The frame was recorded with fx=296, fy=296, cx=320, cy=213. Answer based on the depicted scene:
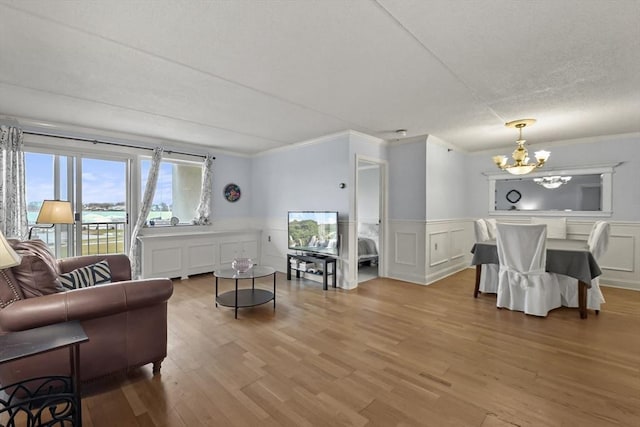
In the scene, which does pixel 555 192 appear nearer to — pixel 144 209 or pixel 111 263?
pixel 111 263

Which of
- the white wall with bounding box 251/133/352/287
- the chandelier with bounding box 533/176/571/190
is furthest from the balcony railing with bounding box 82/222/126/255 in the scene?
the chandelier with bounding box 533/176/571/190

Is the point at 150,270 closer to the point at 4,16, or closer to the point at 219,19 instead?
the point at 4,16

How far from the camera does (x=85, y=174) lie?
4.48m

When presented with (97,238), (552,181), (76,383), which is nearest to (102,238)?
(97,238)

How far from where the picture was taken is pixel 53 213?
3.01 metres

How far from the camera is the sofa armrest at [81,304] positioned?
169 cm

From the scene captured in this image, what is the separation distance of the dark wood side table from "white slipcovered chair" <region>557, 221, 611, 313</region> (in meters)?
4.69

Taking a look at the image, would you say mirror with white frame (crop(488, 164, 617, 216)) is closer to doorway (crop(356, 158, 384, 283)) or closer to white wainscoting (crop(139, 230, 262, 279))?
doorway (crop(356, 158, 384, 283))

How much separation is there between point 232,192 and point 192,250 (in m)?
1.50

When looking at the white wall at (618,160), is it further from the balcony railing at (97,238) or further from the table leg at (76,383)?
the balcony railing at (97,238)

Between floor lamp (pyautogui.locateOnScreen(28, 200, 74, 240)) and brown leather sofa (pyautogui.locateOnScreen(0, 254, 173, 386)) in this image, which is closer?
brown leather sofa (pyautogui.locateOnScreen(0, 254, 173, 386))

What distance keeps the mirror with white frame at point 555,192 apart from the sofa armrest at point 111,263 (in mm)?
6229

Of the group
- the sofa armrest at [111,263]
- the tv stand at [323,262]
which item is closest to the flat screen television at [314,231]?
the tv stand at [323,262]

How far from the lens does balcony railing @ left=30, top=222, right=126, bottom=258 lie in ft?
13.8
